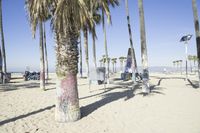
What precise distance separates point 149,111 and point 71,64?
3.74 metres

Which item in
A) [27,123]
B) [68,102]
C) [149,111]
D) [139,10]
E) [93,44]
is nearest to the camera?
[27,123]

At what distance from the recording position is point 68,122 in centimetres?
819

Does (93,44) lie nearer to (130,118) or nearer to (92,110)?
(92,110)

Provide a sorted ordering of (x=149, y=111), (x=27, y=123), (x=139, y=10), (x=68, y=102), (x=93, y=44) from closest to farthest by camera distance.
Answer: (x=27, y=123) < (x=68, y=102) < (x=149, y=111) < (x=139, y=10) < (x=93, y=44)

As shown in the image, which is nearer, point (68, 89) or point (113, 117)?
point (68, 89)

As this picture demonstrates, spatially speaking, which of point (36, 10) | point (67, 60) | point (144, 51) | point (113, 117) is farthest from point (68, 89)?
point (144, 51)

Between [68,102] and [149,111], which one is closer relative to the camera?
[68,102]

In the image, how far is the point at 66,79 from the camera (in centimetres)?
834

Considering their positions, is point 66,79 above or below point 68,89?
above

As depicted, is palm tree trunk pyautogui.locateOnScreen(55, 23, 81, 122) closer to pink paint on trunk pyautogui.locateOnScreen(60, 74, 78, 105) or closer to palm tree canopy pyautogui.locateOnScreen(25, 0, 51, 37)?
pink paint on trunk pyautogui.locateOnScreen(60, 74, 78, 105)

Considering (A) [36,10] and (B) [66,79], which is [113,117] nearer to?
(B) [66,79]

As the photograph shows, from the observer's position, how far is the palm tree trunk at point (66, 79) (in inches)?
327

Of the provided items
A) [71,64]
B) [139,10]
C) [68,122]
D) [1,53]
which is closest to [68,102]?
[68,122]

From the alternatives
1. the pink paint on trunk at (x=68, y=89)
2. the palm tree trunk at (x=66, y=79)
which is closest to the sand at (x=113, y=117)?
the palm tree trunk at (x=66, y=79)
